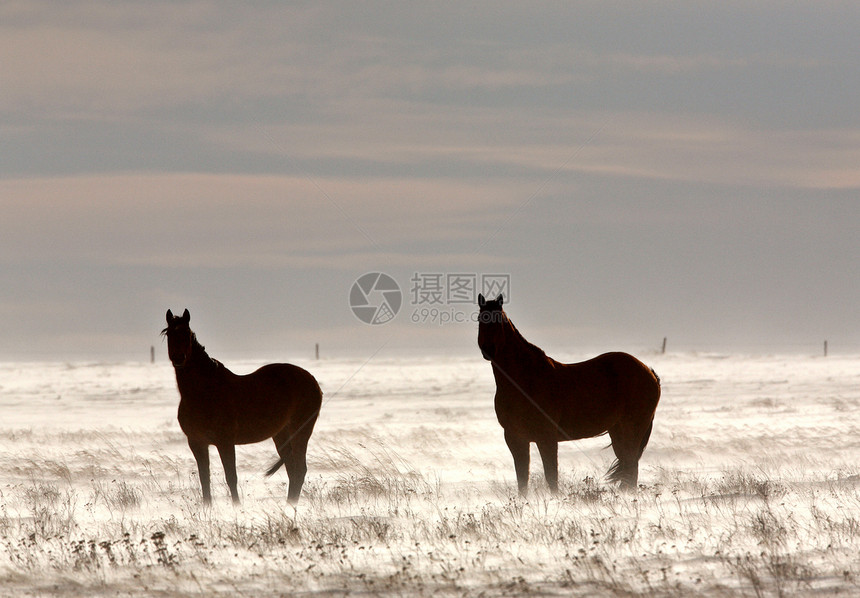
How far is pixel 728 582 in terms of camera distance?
6984 mm

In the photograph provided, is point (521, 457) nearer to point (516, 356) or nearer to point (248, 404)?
point (516, 356)

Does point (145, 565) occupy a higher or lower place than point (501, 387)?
lower

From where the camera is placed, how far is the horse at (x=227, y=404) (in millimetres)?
10648

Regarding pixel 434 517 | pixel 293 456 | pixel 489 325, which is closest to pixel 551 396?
pixel 489 325

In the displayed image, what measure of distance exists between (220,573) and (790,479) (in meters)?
8.79

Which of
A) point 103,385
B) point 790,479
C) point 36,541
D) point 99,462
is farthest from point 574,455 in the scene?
point 103,385

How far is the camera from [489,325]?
10391 mm

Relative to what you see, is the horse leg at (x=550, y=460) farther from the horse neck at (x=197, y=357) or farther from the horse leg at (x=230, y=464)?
the horse neck at (x=197, y=357)

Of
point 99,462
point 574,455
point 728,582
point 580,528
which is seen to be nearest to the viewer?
point 728,582

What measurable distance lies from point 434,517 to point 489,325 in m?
2.26

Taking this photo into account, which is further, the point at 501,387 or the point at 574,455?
the point at 574,455

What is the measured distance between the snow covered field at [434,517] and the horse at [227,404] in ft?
1.98

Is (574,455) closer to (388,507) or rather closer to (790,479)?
(790,479)

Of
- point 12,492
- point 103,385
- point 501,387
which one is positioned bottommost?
point 103,385
